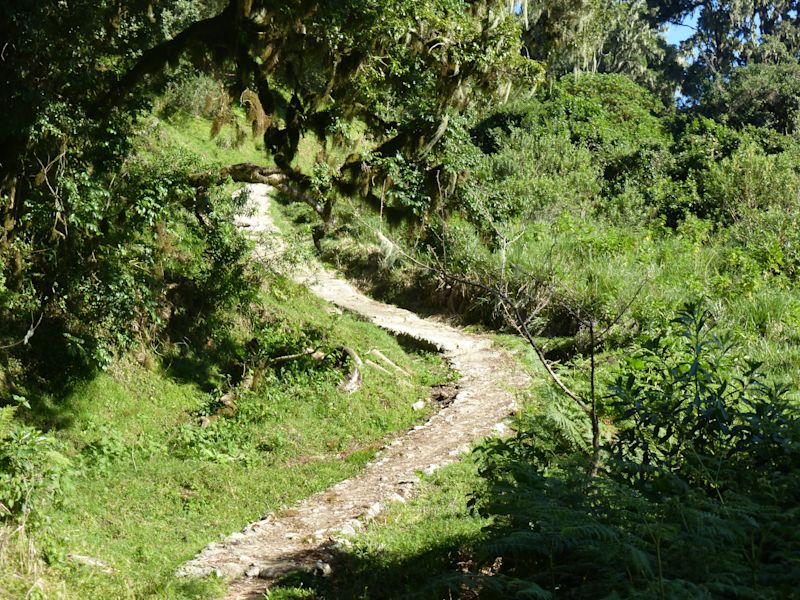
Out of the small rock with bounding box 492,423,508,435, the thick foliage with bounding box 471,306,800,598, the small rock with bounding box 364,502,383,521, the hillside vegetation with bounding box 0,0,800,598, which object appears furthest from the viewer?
the small rock with bounding box 492,423,508,435

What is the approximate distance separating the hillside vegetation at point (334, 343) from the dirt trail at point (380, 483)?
0.32 meters

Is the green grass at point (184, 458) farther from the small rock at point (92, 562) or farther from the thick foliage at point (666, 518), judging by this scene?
the thick foliage at point (666, 518)

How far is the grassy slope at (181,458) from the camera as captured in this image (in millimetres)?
6514

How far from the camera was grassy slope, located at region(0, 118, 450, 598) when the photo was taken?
21.4 ft

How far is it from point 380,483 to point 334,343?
204 inches

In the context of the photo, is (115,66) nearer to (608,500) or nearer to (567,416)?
(567,416)

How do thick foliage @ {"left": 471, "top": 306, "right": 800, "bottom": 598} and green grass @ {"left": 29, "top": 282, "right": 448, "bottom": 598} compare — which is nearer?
thick foliage @ {"left": 471, "top": 306, "right": 800, "bottom": 598}

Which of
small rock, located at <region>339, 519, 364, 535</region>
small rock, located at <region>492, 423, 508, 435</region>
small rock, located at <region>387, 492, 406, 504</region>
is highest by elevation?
small rock, located at <region>492, 423, 508, 435</region>

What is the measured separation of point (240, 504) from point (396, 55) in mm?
6257

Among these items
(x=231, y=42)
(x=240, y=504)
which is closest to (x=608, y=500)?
(x=240, y=504)

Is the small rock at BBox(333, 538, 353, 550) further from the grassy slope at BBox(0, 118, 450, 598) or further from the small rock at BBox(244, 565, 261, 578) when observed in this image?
the grassy slope at BBox(0, 118, 450, 598)

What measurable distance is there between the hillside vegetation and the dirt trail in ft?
1.04

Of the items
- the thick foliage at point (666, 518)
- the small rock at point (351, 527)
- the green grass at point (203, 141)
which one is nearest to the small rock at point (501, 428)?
the small rock at point (351, 527)

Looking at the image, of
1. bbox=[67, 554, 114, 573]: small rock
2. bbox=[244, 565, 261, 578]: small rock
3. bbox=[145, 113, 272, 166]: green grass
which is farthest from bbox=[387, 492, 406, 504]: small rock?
bbox=[145, 113, 272, 166]: green grass
